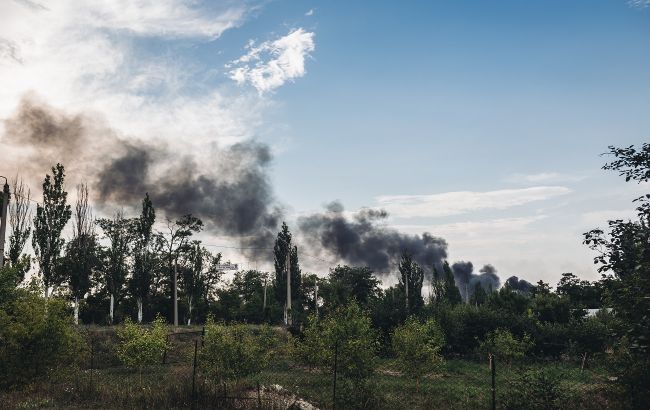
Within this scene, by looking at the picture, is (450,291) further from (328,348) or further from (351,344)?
(351,344)

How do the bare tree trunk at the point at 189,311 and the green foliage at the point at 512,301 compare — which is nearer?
the green foliage at the point at 512,301

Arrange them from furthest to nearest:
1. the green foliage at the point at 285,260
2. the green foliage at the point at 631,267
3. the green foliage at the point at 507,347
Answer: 1. the green foliage at the point at 285,260
2. the green foliage at the point at 507,347
3. the green foliage at the point at 631,267

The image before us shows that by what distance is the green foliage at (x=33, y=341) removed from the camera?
16.5m

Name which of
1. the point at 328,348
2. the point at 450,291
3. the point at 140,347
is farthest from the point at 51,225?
the point at 450,291

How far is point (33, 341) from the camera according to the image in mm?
16734

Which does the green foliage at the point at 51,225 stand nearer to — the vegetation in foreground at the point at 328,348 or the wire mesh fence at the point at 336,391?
the vegetation in foreground at the point at 328,348

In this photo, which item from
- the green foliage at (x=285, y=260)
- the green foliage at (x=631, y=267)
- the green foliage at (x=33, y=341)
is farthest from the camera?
the green foliage at (x=285, y=260)

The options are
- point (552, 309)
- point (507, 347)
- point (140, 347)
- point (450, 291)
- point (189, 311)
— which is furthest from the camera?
point (450, 291)

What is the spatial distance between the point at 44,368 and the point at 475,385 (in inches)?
753

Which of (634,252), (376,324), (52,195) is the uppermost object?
(52,195)

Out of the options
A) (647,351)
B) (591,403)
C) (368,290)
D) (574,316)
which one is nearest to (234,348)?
(591,403)

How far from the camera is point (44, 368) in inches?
665

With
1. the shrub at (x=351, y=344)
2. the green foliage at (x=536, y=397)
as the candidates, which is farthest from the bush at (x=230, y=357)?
the green foliage at (x=536, y=397)

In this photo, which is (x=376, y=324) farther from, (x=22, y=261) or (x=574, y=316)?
(x=22, y=261)
